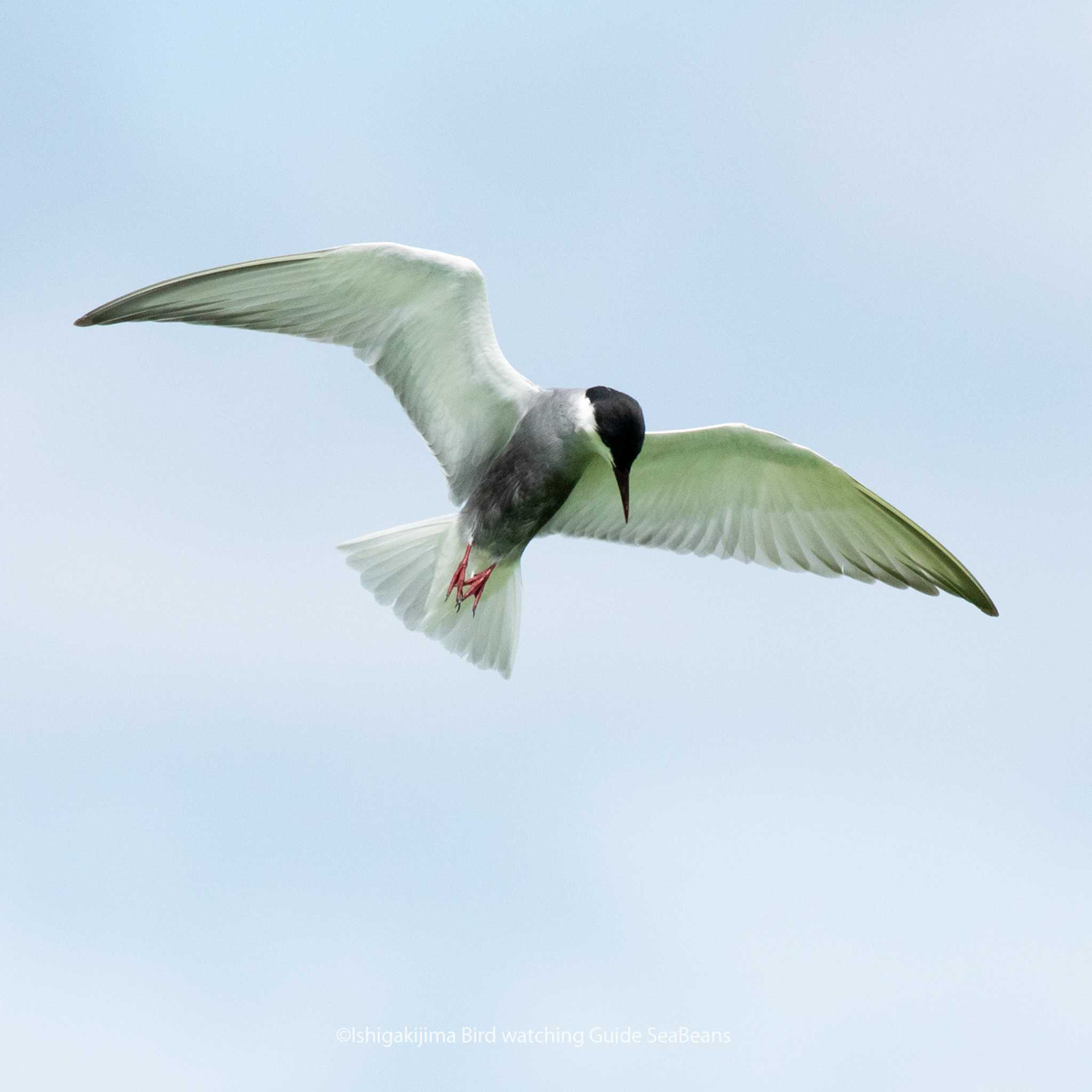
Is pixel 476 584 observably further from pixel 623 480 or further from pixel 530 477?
pixel 623 480

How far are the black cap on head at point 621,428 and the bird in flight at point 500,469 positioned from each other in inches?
0.5

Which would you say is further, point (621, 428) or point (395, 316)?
point (395, 316)

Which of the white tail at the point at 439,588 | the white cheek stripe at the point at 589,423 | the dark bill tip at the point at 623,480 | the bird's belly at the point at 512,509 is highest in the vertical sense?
Answer: the white cheek stripe at the point at 589,423

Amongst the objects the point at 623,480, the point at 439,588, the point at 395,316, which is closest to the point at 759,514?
the point at 623,480

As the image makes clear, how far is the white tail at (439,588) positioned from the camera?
9922 mm

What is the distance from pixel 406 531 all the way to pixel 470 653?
92 cm

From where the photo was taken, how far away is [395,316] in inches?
361

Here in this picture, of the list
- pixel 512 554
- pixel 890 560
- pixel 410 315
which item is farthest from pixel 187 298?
pixel 890 560

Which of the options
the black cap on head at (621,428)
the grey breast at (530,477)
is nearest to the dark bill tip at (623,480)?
the black cap on head at (621,428)

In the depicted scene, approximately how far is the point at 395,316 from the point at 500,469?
45.4 inches

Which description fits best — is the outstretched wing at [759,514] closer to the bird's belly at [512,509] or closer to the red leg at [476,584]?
the bird's belly at [512,509]

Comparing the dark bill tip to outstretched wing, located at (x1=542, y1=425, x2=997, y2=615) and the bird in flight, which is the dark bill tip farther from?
outstretched wing, located at (x1=542, y1=425, x2=997, y2=615)

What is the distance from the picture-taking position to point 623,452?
8.96m

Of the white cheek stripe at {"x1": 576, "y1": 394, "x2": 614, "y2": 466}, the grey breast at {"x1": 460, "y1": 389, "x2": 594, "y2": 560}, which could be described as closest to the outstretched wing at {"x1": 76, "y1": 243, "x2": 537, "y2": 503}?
the grey breast at {"x1": 460, "y1": 389, "x2": 594, "y2": 560}
